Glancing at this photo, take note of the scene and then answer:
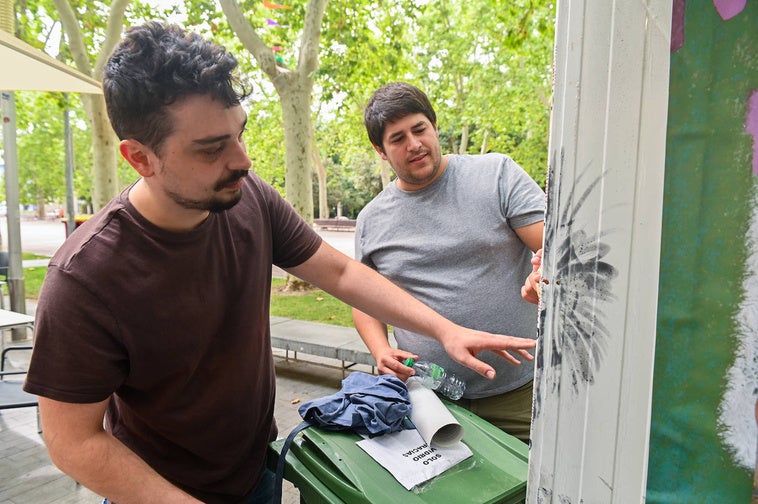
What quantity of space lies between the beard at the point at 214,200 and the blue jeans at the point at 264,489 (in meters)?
0.87

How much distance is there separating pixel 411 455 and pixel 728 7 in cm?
116

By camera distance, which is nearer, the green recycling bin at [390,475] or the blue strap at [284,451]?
the green recycling bin at [390,475]

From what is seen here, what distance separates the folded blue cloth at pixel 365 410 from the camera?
146cm

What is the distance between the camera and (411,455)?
1.37 metres

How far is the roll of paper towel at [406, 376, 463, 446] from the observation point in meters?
1.43

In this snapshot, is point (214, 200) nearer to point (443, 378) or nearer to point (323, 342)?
point (443, 378)

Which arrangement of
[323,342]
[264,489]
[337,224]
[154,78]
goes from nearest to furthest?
[154,78]
[264,489]
[323,342]
[337,224]

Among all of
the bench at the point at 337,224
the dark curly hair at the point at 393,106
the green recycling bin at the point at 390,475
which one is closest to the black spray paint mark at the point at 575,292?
the green recycling bin at the point at 390,475

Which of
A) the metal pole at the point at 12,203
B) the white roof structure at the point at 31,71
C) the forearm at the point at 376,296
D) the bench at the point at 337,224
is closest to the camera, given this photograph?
the forearm at the point at 376,296

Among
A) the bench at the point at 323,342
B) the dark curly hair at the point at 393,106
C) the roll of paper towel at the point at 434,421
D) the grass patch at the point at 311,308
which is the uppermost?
the dark curly hair at the point at 393,106

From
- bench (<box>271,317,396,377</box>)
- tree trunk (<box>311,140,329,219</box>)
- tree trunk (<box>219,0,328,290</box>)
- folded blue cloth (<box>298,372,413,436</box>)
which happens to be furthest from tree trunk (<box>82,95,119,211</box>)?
tree trunk (<box>311,140,329,219</box>)

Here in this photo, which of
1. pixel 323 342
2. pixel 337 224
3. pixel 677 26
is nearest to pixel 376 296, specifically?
pixel 677 26

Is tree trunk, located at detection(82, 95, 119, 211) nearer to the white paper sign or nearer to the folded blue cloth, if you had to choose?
the folded blue cloth

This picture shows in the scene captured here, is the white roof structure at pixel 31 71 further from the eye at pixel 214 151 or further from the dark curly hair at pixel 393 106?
→ the eye at pixel 214 151
